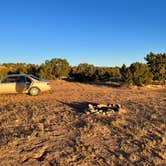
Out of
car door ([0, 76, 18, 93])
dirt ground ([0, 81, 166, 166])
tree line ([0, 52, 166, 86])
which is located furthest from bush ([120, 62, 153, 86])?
dirt ground ([0, 81, 166, 166])

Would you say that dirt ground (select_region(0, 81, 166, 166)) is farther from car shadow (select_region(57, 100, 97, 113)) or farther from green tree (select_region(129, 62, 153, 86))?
green tree (select_region(129, 62, 153, 86))

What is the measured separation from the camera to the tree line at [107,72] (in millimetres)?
27422

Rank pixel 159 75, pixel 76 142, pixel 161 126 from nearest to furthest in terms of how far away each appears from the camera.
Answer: pixel 76 142
pixel 161 126
pixel 159 75

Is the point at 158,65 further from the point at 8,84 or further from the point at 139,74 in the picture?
the point at 8,84

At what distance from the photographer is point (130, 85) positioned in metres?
27.6

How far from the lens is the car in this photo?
16.5 metres

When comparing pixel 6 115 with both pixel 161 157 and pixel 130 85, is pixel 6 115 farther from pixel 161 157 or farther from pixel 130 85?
pixel 130 85

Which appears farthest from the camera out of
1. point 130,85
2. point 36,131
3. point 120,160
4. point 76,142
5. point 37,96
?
point 130,85

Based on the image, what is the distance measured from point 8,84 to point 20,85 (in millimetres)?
743

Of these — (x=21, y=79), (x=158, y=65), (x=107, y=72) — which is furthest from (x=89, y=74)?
(x=21, y=79)

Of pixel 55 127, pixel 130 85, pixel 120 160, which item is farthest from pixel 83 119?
pixel 130 85

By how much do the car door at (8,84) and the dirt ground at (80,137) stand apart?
4.26 metres

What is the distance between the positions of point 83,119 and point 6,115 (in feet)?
11.1

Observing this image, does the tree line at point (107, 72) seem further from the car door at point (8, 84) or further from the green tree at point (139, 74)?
the car door at point (8, 84)
